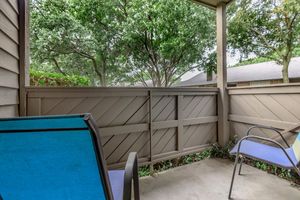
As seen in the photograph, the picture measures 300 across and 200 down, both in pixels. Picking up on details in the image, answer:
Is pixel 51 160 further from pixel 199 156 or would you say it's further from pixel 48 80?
pixel 199 156

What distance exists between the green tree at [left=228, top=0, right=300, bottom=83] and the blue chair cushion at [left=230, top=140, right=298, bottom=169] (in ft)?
14.7

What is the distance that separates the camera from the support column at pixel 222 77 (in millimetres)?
3027

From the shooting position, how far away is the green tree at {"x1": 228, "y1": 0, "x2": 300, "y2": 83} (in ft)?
16.8

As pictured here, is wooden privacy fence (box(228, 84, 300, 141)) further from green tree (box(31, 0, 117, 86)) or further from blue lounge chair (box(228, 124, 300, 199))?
green tree (box(31, 0, 117, 86))

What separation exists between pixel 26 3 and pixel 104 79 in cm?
497

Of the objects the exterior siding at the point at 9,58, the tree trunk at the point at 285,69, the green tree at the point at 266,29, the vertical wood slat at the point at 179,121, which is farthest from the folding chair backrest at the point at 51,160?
the tree trunk at the point at 285,69

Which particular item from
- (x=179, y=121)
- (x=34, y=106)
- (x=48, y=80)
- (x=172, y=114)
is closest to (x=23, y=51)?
(x=34, y=106)

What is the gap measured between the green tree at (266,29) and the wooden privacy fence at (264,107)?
137 inches

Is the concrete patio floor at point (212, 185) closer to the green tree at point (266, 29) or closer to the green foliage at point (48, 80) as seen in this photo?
the green foliage at point (48, 80)

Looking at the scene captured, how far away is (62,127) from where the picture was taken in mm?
717

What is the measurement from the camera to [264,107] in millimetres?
2619

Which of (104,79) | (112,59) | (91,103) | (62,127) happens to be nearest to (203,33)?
(112,59)

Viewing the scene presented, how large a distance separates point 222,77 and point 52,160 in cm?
284

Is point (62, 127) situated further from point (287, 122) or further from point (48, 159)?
point (287, 122)
